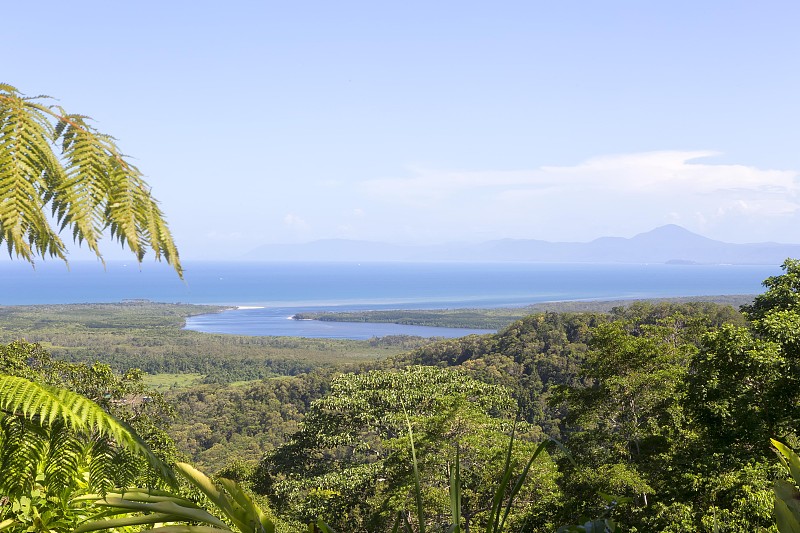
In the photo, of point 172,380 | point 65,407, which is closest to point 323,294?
point 172,380

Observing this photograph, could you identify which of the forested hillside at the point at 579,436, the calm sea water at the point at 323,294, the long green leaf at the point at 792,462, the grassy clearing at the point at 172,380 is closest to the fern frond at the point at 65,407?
the forested hillside at the point at 579,436

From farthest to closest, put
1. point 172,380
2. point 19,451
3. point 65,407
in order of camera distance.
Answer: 1. point 172,380
2. point 19,451
3. point 65,407

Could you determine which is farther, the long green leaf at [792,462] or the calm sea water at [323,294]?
the calm sea water at [323,294]

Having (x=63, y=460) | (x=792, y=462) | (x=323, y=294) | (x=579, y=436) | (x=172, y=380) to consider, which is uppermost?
(x=792, y=462)

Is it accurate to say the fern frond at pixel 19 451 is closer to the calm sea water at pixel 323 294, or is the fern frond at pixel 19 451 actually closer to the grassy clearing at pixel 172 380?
the grassy clearing at pixel 172 380

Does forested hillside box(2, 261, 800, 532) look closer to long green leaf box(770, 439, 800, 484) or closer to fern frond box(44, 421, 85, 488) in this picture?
long green leaf box(770, 439, 800, 484)

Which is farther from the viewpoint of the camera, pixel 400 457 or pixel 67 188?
pixel 400 457

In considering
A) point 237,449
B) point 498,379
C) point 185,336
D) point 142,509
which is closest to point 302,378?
point 237,449

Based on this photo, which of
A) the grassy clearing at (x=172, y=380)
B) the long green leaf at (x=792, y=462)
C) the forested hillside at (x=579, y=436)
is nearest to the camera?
the long green leaf at (x=792, y=462)

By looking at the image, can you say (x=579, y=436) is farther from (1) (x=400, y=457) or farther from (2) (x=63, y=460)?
(2) (x=63, y=460)

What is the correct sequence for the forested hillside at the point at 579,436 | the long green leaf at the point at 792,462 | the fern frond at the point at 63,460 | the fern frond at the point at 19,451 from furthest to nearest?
the forested hillside at the point at 579,436
the fern frond at the point at 63,460
the fern frond at the point at 19,451
the long green leaf at the point at 792,462

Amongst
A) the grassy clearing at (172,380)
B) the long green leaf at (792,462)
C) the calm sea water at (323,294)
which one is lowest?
the grassy clearing at (172,380)

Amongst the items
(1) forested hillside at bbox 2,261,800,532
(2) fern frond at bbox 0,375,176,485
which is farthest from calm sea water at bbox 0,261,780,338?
(2) fern frond at bbox 0,375,176,485
